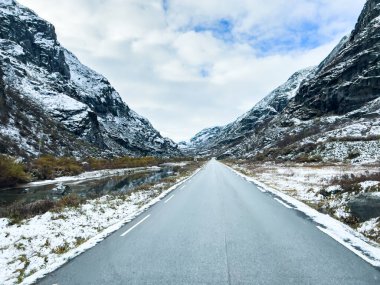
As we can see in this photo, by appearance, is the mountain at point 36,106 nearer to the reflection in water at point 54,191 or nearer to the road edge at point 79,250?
the reflection in water at point 54,191

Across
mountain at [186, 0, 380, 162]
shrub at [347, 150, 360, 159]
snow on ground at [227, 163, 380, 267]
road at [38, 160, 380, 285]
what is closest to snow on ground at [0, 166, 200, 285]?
road at [38, 160, 380, 285]

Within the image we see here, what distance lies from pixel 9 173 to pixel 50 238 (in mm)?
35469

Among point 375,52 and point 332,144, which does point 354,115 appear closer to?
point 375,52

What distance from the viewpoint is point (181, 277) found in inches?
237

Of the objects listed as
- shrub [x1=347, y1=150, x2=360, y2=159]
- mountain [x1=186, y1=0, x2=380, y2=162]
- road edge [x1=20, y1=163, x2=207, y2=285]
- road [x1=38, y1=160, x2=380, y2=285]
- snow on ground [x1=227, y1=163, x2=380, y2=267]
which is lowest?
snow on ground [x1=227, y1=163, x2=380, y2=267]

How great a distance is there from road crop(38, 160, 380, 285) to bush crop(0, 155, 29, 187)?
34.8 m

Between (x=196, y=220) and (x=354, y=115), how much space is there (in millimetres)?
115907

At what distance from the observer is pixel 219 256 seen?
728 cm

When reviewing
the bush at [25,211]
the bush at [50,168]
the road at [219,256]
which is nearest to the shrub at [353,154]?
the bush at [50,168]

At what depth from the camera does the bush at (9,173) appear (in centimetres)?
4028

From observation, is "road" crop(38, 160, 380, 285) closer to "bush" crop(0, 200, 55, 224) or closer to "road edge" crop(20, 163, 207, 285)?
"road edge" crop(20, 163, 207, 285)

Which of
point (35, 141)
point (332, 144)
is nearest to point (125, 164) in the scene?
point (35, 141)

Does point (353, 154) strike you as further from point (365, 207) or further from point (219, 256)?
point (219, 256)

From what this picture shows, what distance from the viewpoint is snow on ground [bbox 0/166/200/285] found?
24.0ft
